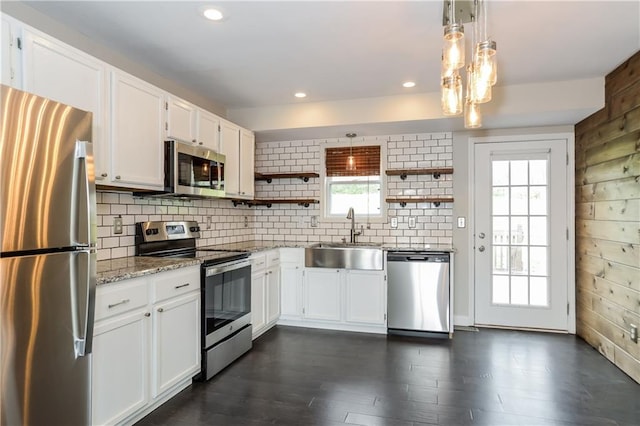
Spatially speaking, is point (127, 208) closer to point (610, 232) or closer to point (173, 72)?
point (173, 72)

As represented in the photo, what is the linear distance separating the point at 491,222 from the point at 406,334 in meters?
1.57

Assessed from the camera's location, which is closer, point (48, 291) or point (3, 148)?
point (3, 148)

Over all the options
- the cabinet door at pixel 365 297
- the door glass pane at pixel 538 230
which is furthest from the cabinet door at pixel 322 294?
the door glass pane at pixel 538 230

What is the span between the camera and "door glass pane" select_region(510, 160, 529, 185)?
4141 millimetres

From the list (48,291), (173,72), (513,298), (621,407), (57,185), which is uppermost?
(173,72)

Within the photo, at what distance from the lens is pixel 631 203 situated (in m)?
2.84

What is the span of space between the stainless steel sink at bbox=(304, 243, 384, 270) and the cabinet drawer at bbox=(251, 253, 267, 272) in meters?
0.50

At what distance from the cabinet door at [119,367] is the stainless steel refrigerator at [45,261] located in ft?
0.40

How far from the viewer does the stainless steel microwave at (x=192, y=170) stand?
2.90 metres

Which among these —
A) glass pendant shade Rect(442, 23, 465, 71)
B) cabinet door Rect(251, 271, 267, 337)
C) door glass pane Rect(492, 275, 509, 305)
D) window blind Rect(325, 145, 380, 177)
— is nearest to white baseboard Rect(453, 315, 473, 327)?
door glass pane Rect(492, 275, 509, 305)

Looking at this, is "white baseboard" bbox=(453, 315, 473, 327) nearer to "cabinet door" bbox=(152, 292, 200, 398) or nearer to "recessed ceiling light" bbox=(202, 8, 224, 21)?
"cabinet door" bbox=(152, 292, 200, 398)

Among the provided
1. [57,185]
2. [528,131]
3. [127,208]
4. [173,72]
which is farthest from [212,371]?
[528,131]

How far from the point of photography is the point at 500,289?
13.7 feet

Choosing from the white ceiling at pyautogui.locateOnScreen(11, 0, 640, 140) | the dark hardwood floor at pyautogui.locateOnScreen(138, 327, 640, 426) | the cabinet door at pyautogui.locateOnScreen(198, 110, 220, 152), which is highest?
the white ceiling at pyautogui.locateOnScreen(11, 0, 640, 140)
